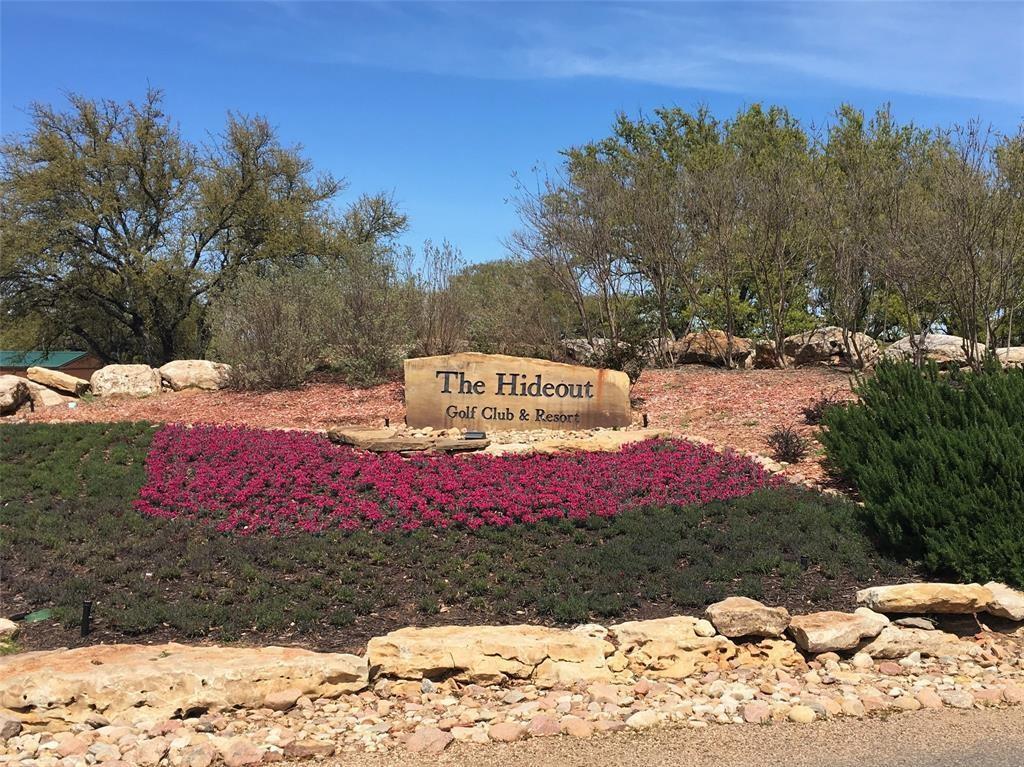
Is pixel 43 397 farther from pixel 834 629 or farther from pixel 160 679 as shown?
pixel 834 629

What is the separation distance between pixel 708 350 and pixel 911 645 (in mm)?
13518

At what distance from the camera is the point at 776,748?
12.1 feet

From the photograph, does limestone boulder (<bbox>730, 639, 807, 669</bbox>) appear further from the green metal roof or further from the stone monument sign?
the green metal roof

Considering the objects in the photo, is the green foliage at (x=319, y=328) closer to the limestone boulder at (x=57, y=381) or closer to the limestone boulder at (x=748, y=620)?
the limestone boulder at (x=57, y=381)

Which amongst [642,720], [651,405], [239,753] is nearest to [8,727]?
[239,753]

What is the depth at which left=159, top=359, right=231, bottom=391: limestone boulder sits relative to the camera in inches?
587

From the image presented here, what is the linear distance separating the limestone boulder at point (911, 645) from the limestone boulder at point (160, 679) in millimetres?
3024

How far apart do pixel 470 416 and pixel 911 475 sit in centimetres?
541

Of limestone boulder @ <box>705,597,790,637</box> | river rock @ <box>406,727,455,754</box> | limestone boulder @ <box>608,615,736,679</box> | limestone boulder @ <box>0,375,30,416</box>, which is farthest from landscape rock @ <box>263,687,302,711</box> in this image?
limestone boulder @ <box>0,375,30,416</box>

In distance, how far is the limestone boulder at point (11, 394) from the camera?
13.1 meters

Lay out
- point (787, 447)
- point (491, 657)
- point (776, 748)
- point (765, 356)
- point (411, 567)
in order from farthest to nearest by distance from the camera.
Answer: point (765, 356) → point (787, 447) → point (411, 567) → point (491, 657) → point (776, 748)

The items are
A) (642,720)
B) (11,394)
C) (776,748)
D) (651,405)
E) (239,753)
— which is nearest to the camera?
(239,753)

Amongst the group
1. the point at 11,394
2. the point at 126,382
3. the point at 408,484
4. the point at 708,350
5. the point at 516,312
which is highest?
the point at 516,312

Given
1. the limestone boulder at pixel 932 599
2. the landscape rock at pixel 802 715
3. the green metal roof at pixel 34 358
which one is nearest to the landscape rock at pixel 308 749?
the landscape rock at pixel 802 715
